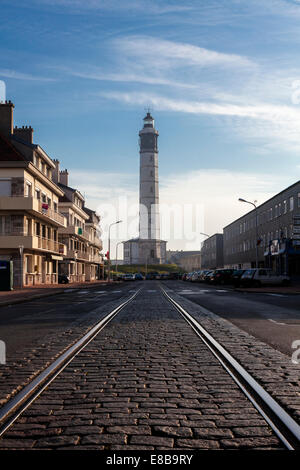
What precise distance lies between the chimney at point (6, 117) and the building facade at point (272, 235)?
2377cm

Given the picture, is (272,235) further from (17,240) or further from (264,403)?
(264,403)

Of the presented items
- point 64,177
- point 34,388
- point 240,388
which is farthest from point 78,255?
point 240,388

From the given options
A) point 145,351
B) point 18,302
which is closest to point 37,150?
point 18,302

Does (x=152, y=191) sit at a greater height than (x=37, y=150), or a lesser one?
greater

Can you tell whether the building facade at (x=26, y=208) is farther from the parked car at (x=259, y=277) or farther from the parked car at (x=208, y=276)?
the parked car at (x=259, y=277)

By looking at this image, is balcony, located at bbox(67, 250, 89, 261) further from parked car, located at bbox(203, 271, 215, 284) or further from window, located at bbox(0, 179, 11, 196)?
window, located at bbox(0, 179, 11, 196)

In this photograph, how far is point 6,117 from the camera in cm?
4394

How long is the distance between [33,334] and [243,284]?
29.5 m

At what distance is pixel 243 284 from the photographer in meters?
38.5

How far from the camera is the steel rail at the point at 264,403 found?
12.7 feet

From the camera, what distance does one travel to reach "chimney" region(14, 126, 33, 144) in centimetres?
4550

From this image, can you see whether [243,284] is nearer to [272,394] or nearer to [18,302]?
[18,302]

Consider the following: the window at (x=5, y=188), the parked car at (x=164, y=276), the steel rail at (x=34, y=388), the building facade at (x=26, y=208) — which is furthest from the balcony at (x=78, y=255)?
the steel rail at (x=34, y=388)

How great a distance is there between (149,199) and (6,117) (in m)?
80.6
